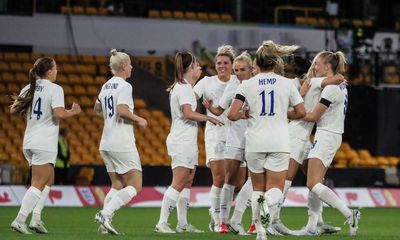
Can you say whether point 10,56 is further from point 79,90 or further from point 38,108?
point 38,108

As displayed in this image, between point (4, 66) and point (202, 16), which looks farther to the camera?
point (202, 16)

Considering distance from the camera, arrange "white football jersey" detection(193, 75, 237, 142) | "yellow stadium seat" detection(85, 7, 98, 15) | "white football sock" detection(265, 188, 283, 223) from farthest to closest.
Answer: "yellow stadium seat" detection(85, 7, 98, 15) → "white football jersey" detection(193, 75, 237, 142) → "white football sock" detection(265, 188, 283, 223)

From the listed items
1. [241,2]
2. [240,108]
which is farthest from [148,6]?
[240,108]

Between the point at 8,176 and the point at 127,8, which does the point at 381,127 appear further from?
the point at 8,176

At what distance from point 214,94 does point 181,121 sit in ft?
2.75

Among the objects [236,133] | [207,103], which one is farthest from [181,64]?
[236,133]

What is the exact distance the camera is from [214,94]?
14.6 m

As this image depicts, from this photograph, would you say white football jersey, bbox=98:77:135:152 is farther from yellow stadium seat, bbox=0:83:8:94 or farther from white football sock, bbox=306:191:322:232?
yellow stadium seat, bbox=0:83:8:94

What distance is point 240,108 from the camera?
12.1 metres

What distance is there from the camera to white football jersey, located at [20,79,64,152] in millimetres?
13484

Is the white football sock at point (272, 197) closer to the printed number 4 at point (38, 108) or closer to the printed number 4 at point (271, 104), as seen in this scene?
the printed number 4 at point (271, 104)

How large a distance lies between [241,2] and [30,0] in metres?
7.77

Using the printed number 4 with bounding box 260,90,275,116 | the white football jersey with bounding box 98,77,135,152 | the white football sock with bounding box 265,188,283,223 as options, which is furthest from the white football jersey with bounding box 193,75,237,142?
the white football sock with bounding box 265,188,283,223

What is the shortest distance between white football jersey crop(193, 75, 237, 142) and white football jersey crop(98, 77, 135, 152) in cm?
147
